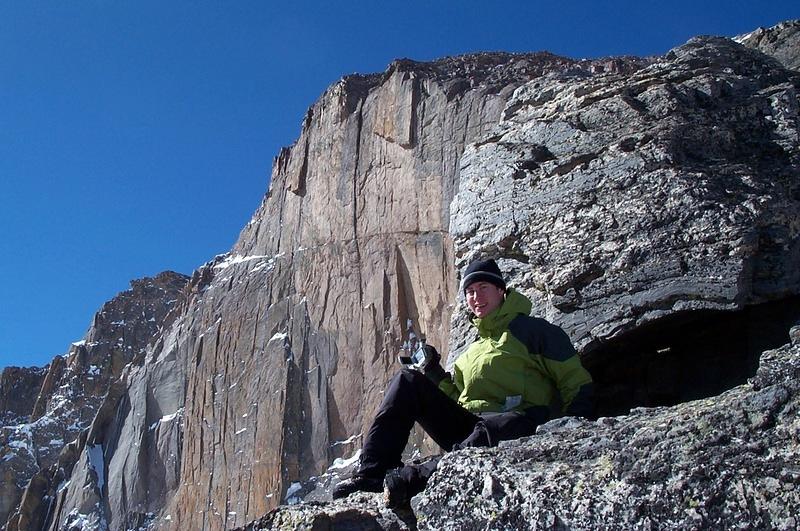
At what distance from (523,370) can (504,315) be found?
0.42 m

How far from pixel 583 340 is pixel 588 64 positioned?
28830 millimetres

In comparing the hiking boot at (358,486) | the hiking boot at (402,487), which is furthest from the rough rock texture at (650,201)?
the hiking boot at (402,487)

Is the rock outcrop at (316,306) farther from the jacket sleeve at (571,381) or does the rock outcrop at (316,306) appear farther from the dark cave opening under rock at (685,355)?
the jacket sleeve at (571,381)

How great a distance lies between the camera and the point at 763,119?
302 inches

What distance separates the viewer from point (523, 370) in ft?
18.8

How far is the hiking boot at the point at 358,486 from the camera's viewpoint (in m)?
5.21

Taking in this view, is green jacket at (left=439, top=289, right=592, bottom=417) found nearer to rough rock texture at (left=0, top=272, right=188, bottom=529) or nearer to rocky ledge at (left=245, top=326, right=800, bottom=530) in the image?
rocky ledge at (left=245, top=326, right=800, bottom=530)

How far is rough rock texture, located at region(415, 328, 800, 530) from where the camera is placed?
11.9ft

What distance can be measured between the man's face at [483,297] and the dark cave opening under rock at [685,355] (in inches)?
42.6

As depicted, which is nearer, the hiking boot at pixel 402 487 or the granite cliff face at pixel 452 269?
the hiking boot at pixel 402 487

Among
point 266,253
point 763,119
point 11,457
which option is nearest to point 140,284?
point 11,457

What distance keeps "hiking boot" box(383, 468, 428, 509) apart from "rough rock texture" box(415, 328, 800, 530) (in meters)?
0.12

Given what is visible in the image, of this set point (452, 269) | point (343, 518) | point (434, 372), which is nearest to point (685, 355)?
point (434, 372)

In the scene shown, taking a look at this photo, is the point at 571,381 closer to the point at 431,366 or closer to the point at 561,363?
the point at 561,363
